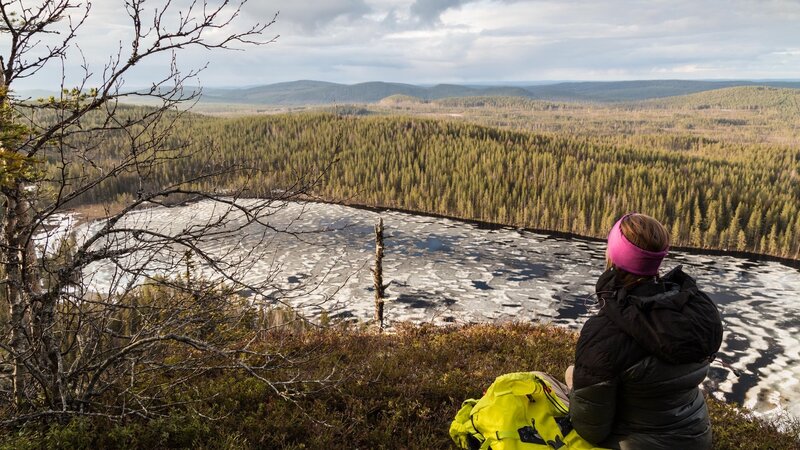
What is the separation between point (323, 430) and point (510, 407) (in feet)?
10.2

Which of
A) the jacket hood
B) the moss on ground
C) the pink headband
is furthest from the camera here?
the moss on ground

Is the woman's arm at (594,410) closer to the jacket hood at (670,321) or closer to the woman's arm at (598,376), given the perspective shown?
the woman's arm at (598,376)

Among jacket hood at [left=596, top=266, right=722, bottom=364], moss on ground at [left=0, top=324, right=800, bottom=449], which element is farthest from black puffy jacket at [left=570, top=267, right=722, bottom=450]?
moss on ground at [left=0, top=324, right=800, bottom=449]

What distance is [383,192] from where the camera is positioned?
3831 inches

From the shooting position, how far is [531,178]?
92438mm

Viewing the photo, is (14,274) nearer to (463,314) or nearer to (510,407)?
(510,407)

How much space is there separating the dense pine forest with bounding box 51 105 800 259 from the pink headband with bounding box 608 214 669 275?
1664 inches

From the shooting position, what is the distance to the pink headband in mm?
3664

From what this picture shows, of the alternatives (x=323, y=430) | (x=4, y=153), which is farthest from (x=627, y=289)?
(x=4, y=153)

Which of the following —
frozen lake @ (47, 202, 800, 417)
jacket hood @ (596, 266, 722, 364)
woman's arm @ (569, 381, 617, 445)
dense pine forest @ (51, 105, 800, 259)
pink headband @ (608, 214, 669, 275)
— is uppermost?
pink headband @ (608, 214, 669, 275)

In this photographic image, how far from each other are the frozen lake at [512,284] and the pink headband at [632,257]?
45.5 feet

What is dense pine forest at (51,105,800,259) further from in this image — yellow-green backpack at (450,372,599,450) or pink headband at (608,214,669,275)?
pink headband at (608,214,669,275)

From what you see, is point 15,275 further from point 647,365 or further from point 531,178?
point 531,178

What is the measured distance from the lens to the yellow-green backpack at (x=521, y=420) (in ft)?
14.4
